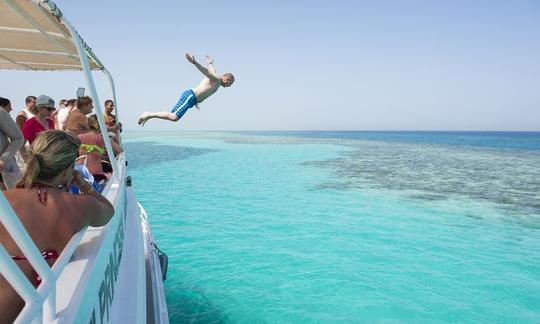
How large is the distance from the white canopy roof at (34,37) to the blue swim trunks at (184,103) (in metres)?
1.45

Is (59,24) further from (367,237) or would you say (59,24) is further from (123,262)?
(367,237)

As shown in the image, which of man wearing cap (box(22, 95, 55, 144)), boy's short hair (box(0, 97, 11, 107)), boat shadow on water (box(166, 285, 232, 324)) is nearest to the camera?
man wearing cap (box(22, 95, 55, 144))

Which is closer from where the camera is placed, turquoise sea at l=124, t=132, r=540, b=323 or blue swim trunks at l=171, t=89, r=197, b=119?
turquoise sea at l=124, t=132, r=540, b=323

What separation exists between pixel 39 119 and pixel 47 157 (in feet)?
11.5

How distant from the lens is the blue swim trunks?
6.38 metres

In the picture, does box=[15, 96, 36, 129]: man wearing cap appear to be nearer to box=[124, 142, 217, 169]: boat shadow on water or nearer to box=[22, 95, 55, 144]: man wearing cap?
box=[22, 95, 55, 144]: man wearing cap

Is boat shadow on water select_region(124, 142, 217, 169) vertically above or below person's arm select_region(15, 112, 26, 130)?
below

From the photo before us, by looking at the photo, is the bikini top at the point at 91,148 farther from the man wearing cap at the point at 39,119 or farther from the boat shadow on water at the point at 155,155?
the boat shadow on water at the point at 155,155

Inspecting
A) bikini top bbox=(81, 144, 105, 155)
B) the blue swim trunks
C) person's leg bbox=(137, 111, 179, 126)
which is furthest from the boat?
the blue swim trunks

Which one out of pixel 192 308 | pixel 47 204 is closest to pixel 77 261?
pixel 47 204

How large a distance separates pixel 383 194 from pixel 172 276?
11162 millimetres

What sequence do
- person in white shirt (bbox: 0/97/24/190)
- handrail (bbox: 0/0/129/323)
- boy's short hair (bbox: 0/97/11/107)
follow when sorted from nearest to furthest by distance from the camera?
handrail (bbox: 0/0/129/323), person in white shirt (bbox: 0/97/24/190), boy's short hair (bbox: 0/97/11/107)

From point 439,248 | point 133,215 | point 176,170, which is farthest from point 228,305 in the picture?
point 176,170

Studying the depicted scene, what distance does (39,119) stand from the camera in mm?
4785
